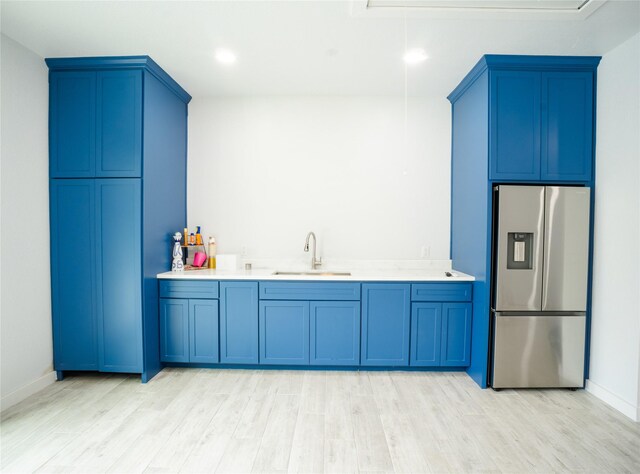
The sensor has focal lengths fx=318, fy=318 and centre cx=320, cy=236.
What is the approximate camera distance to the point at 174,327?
9.60 feet

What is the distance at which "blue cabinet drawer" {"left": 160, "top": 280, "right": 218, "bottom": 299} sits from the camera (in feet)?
9.53

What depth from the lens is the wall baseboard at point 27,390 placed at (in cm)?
232

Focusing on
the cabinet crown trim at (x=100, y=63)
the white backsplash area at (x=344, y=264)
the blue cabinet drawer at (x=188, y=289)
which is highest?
the cabinet crown trim at (x=100, y=63)

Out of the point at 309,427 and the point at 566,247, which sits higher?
the point at 566,247

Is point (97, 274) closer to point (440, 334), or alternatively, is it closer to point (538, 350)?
point (440, 334)

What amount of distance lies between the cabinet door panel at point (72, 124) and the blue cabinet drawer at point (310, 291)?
1806 millimetres

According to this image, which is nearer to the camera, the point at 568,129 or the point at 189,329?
the point at 568,129

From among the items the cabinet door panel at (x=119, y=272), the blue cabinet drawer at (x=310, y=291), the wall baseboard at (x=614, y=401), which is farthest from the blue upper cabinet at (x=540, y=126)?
the cabinet door panel at (x=119, y=272)

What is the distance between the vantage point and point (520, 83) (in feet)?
8.60

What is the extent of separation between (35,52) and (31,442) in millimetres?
2882

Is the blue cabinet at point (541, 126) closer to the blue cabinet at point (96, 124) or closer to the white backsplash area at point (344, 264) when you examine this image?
the white backsplash area at point (344, 264)

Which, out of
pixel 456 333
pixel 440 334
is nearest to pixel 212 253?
pixel 440 334

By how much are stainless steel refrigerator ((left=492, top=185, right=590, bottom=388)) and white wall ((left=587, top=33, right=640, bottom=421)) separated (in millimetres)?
115

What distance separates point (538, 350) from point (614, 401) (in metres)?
0.57
